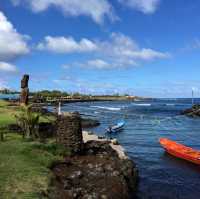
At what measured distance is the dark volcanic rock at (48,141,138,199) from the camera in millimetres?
12898

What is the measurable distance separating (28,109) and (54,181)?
8.71m

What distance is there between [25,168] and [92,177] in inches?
106

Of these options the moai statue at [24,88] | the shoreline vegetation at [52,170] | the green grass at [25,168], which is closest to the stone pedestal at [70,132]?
the shoreline vegetation at [52,170]

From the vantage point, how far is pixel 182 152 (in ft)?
91.9

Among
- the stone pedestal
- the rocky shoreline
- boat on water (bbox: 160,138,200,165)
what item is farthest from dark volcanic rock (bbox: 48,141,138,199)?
boat on water (bbox: 160,138,200,165)

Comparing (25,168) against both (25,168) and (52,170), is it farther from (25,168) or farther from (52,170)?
(52,170)

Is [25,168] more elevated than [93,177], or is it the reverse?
[25,168]

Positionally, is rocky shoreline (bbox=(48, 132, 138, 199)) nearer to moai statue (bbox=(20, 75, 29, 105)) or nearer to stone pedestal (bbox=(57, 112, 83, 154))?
stone pedestal (bbox=(57, 112, 83, 154))

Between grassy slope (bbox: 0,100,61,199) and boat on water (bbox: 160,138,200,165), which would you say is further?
boat on water (bbox: 160,138,200,165)

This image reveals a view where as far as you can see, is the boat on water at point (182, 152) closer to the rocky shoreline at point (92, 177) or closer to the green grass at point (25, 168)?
the rocky shoreline at point (92, 177)

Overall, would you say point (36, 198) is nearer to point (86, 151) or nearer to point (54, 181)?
point (54, 181)

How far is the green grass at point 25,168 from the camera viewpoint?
1147 cm

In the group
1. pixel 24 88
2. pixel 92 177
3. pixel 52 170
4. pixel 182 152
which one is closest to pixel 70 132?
pixel 52 170

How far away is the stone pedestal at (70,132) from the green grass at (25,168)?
0.45m
